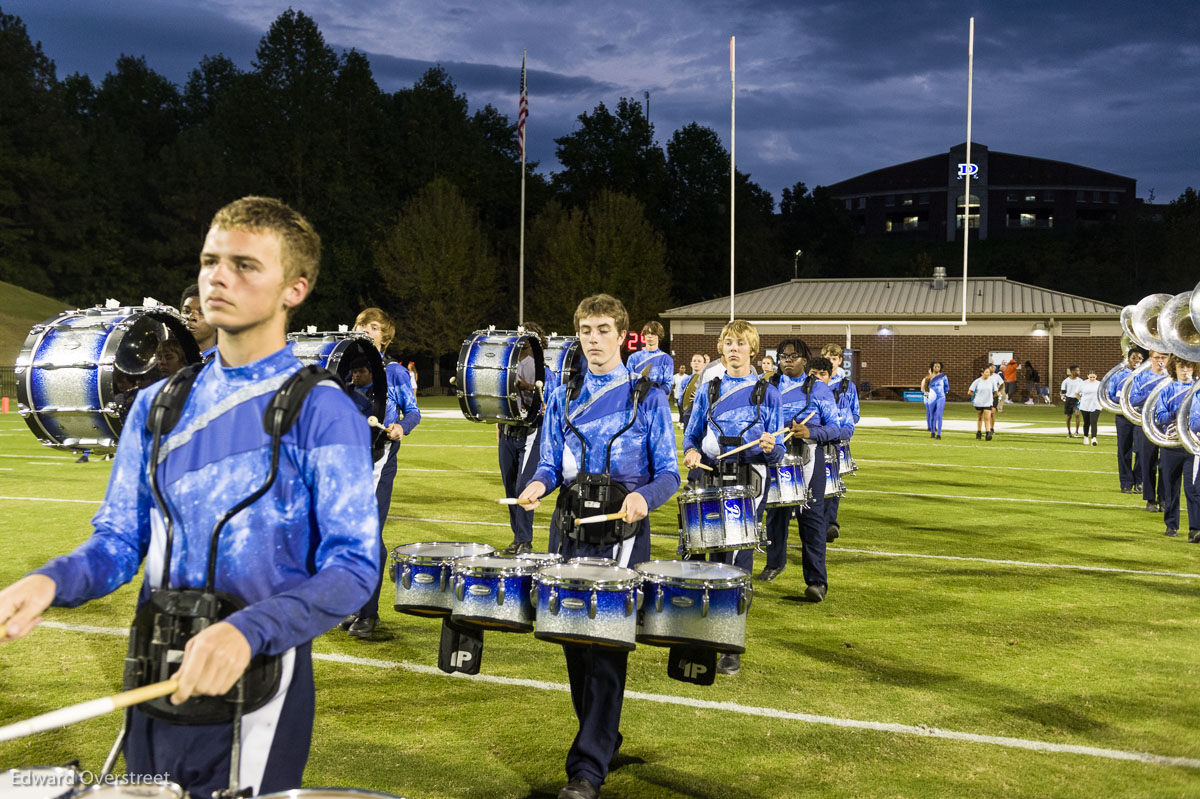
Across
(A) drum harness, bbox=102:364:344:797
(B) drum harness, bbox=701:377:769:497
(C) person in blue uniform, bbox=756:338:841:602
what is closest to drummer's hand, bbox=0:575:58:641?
(A) drum harness, bbox=102:364:344:797

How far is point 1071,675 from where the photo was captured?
6.23m

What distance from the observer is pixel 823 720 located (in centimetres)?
539

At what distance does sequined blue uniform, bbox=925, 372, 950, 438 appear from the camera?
23750mm

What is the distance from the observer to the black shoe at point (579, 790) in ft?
13.5

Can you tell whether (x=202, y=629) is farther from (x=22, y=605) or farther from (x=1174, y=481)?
(x=1174, y=481)

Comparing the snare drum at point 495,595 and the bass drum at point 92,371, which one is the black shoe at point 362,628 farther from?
the snare drum at point 495,595

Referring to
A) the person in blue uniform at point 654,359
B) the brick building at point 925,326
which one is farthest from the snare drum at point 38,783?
the brick building at point 925,326

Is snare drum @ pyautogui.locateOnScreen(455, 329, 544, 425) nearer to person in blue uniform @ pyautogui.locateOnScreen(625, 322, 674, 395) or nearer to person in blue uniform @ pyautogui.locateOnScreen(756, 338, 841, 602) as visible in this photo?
person in blue uniform @ pyautogui.locateOnScreen(756, 338, 841, 602)

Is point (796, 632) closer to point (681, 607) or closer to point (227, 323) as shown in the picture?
point (681, 607)

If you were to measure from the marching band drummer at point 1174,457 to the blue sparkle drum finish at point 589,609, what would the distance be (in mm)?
8775

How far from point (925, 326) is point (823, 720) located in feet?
141

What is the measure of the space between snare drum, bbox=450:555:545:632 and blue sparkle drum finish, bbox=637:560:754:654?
459 millimetres

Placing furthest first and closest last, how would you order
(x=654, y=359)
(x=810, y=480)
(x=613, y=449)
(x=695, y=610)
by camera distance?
1. (x=654, y=359)
2. (x=810, y=480)
3. (x=613, y=449)
4. (x=695, y=610)

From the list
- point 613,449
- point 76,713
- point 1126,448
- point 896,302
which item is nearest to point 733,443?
point 613,449
